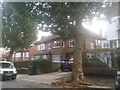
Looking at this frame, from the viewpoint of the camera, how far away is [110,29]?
4212 cm

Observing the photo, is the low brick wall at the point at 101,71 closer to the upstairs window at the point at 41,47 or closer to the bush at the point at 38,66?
the bush at the point at 38,66

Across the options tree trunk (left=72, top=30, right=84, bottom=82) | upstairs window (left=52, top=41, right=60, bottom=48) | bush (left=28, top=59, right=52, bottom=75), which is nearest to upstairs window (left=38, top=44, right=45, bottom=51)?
upstairs window (left=52, top=41, right=60, bottom=48)

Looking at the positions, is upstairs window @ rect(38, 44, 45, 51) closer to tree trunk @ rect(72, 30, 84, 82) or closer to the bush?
the bush

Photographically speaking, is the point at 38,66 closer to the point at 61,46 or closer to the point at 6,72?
the point at 6,72

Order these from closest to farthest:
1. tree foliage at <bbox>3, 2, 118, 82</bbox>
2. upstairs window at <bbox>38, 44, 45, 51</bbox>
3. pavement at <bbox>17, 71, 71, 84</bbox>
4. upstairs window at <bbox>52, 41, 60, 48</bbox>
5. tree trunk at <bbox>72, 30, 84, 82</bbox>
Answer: tree foliage at <bbox>3, 2, 118, 82</bbox> < tree trunk at <bbox>72, 30, 84, 82</bbox> < pavement at <bbox>17, 71, 71, 84</bbox> < upstairs window at <bbox>52, 41, 60, 48</bbox> < upstairs window at <bbox>38, 44, 45, 51</bbox>

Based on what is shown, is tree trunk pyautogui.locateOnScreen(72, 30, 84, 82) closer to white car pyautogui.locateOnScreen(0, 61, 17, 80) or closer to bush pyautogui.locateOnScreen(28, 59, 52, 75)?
white car pyautogui.locateOnScreen(0, 61, 17, 80)

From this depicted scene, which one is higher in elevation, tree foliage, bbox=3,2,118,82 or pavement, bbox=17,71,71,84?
tree foliage, bbox=3,2,118,82

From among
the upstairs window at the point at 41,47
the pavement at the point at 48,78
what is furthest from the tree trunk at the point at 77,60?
the upstairs window at the point at 41,47

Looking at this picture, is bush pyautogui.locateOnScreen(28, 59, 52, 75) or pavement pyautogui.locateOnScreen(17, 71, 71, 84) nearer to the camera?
pavement pyautogui.locateOnScreen(17, 71, 71, 84)

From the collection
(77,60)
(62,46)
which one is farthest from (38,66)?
(62,46)

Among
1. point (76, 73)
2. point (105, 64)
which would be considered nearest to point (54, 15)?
point (76, 73)

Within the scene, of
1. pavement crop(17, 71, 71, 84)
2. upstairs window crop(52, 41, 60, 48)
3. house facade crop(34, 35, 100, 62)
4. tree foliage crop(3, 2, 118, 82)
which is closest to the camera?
tree foliage crop(3, 2, 118, 82)

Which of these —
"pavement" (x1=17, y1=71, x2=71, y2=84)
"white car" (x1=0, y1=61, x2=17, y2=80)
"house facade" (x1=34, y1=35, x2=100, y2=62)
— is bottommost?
"pavement" (x1=17, y1=71, x2=71, y2=84)

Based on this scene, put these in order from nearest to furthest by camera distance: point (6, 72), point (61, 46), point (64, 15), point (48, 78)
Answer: point (64, 15) → point (6, 72) → point (48, 78) → point (61, 46)
